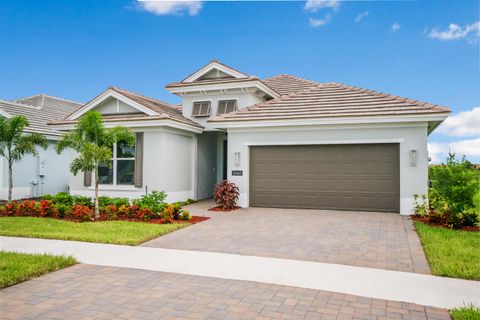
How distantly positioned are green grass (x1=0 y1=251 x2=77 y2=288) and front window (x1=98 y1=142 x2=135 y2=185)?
817 centimetres

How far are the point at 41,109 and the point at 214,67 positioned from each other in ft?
38.0

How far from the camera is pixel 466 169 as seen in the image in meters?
10.7

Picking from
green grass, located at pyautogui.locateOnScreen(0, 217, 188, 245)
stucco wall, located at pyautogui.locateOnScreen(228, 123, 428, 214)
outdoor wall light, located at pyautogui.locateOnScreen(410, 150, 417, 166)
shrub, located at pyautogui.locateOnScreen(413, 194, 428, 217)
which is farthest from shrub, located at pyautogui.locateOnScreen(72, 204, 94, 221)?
outdoor wall light, located at pyautogui.locateOnScreen(410, 150, 417, 166)

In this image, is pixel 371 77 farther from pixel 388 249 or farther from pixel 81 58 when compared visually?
pixel 81 58

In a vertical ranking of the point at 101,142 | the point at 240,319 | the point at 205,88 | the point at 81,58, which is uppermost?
the point at 81,58

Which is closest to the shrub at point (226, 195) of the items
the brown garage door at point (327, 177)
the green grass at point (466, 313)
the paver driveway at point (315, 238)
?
the brown garage door at point (327, 177)

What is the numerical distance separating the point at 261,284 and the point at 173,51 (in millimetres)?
15164

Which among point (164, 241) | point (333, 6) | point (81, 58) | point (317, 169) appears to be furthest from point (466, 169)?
point (81, 58)

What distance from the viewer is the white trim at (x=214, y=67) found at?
17.3 metres

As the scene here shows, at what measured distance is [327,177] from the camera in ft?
45.7

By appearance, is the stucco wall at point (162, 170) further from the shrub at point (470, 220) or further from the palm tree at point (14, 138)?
the shrub at point (470, 220)

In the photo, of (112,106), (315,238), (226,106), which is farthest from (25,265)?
(226,106)

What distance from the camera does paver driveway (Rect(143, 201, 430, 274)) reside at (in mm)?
7305

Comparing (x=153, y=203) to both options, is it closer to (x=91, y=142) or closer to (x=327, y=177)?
(x=91, y=142)
